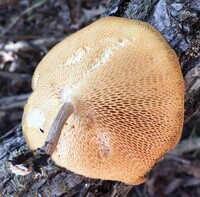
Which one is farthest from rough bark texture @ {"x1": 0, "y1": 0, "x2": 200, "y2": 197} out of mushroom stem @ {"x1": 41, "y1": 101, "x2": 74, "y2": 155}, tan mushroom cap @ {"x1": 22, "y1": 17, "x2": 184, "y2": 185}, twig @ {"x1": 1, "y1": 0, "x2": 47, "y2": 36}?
twig @ {"x1": 1, "y1": 0, "x2": 47, "y2": 36}

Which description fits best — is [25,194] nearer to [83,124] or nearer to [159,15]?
[83,124]

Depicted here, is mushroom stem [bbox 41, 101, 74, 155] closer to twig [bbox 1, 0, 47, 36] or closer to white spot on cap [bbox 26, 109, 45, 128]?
white spot on cap [bbox 26, 109, 45, 128]

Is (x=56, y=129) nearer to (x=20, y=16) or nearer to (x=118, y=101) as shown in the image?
(x=118, y=101)

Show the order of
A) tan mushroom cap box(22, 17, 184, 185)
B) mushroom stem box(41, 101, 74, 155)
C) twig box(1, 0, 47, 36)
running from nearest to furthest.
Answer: mushroom stem box(41, 101, 74, 155), tan mushroom cap box(22, 17, 184, 185), twig box(1, 0, 47, 36)

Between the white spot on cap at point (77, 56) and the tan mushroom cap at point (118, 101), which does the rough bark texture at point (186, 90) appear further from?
the white spot on cap at point (77, 56)

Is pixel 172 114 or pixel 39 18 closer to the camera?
pixel 172 114

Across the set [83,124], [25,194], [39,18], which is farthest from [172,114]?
[39,18]
